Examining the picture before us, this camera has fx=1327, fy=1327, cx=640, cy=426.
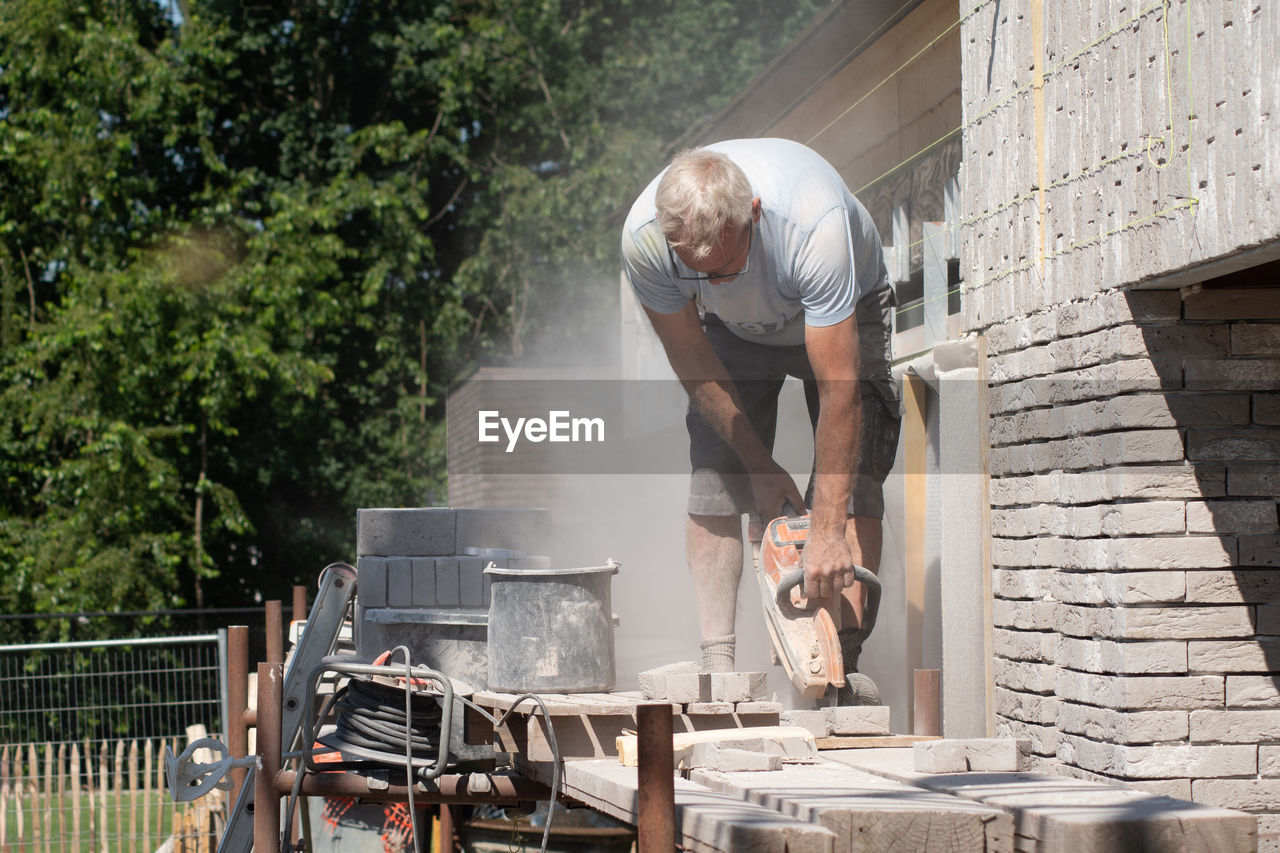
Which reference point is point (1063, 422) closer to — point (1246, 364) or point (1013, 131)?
point (1246, 364)

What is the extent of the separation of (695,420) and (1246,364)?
1.81 metres

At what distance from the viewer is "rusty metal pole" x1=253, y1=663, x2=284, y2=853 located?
399 cm

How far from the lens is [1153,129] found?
11.9 ft

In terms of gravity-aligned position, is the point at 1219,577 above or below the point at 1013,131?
below

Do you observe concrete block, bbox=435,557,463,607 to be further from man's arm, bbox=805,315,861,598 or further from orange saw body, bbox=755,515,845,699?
man's arm, bbox=805,315,861,598

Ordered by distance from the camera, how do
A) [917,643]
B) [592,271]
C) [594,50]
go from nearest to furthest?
1. [917,643]
2. [592,271]
3. [594,50]

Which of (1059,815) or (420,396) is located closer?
(1059,815)

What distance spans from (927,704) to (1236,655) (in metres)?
0.90

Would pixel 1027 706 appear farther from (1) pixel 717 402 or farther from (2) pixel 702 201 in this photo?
(2) pixel 702 201

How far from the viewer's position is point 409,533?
5.21 metres

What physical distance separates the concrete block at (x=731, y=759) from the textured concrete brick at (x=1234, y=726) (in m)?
1.43

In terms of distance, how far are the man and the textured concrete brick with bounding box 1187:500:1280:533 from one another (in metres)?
1.00

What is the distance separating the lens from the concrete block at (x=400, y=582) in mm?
5066

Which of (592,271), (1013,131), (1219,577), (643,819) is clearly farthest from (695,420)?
(592,271)
